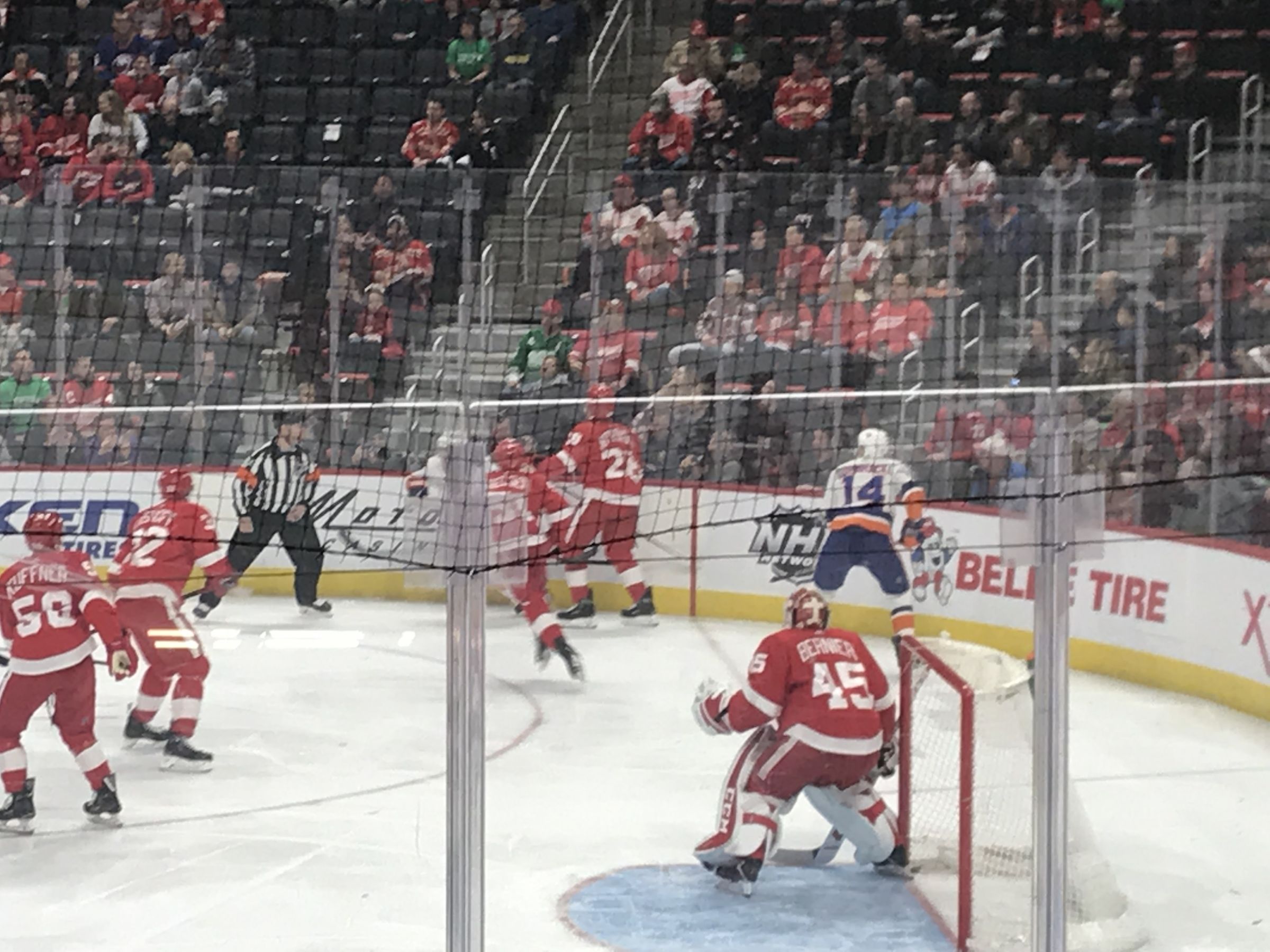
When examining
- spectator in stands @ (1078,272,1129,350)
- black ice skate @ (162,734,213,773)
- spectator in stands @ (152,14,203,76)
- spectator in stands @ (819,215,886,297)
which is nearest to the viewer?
black ice skate @ (162,734,213,773)

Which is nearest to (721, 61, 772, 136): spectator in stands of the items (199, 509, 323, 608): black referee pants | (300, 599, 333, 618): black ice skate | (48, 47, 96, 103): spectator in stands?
(300, 599, 333, 618): black ice skate

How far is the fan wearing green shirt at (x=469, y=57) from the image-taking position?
10.3m

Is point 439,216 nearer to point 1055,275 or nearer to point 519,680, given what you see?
point 519,680

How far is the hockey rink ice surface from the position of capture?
13.8 feet

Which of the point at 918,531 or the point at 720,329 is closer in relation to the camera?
the point at 918,531

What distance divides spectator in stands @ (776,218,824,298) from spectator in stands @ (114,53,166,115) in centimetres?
492

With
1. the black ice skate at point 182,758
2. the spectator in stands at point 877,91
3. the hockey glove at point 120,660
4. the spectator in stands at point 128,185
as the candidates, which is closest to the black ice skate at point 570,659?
the black ice skate at point 182,758

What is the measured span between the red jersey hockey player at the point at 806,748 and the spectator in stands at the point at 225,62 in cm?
704

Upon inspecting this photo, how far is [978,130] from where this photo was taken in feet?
28.5

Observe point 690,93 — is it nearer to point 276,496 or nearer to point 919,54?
point 919,54

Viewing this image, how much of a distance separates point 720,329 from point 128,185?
267cm

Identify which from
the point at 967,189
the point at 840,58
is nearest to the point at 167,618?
the point at 967,189

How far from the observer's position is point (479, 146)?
381 inches

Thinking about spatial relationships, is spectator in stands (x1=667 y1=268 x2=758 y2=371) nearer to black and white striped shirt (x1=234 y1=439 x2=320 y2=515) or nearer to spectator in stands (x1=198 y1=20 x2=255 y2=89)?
black and white striped shirt (x1=234 y1=439 x2=320 y2=515)
